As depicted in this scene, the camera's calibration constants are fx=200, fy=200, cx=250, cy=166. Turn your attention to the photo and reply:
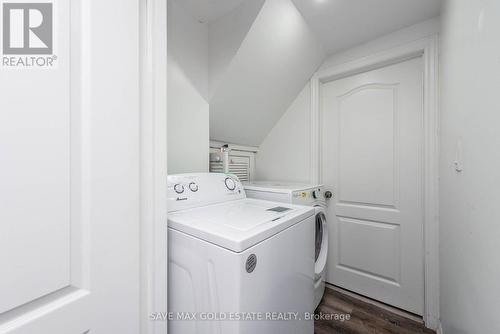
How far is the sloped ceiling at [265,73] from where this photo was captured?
1524 mm

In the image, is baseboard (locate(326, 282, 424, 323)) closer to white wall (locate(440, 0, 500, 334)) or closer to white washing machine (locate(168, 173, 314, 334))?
white wall (locate(440, 0, 500, 334))

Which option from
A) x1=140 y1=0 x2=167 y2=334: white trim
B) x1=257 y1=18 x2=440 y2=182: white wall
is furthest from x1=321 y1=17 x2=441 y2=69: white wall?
x1=140 y1=0 x2=167 y2=334: white trim

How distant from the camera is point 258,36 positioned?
1514 mm

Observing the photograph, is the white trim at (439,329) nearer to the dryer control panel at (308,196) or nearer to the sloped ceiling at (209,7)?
the dryer control panel at (308,196)

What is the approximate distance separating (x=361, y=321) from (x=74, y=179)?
2.13m

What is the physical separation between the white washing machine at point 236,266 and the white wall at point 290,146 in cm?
109

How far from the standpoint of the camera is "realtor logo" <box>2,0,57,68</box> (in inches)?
19.4

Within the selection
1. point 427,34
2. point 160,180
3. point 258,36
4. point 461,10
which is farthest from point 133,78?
point 427,34

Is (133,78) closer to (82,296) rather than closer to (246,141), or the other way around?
(82,296)

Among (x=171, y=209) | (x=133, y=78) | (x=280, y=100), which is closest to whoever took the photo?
(x=133, y=78)

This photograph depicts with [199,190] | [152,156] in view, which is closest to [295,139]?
[199,190]

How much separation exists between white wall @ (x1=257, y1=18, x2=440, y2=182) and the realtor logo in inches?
→ 79.9

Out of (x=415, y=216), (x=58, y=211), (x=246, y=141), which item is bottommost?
(x=415, y=216)

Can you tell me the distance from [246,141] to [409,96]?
158 cm
